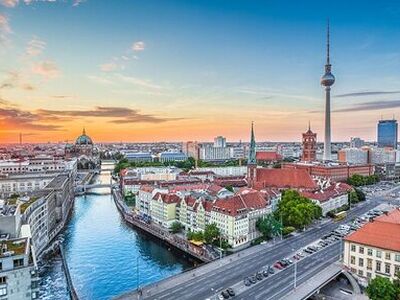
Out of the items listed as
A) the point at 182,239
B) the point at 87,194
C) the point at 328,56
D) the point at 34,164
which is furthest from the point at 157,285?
the point at 328,56

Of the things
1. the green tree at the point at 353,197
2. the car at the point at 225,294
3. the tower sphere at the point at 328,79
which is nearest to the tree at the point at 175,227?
the car at the point at 225,294

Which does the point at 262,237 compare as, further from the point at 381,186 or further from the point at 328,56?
the point at 328,56

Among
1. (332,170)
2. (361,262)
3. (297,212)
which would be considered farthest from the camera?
(332,170)

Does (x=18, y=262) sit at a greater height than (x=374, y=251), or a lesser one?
greater

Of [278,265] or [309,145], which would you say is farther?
[309,145]

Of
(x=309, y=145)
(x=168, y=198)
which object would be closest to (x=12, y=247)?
(x=168, y=198)

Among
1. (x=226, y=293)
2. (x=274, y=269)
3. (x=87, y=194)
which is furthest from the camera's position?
(x=87, y=194)

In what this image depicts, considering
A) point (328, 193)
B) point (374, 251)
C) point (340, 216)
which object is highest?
point (328, 193)

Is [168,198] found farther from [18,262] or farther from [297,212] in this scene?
[18,262]
